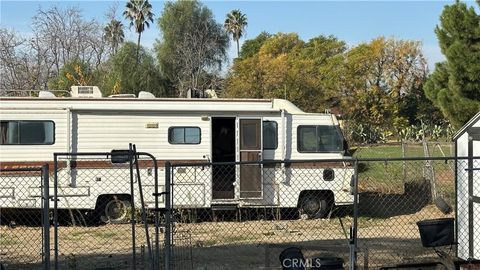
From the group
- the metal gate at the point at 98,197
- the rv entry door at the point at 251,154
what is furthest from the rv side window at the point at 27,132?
the rv entry door at the point at 251,154

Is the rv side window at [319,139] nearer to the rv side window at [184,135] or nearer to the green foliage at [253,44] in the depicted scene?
the rv side window at [184,135]

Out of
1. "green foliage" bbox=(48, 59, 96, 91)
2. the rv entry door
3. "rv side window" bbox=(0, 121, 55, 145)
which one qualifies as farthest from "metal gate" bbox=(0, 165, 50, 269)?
"green foliage" bbox=(48, 59, 96, 91)

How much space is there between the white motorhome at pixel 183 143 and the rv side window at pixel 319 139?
0.07 ft

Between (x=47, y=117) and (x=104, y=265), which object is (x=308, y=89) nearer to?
(x=47, y=117)

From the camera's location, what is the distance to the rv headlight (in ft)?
42.9

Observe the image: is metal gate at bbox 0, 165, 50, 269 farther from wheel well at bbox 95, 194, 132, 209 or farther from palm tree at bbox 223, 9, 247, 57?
palm tree at bbox 223, 9, 247, 57

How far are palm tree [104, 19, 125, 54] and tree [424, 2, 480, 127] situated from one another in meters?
29.0

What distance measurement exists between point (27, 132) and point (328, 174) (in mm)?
6426

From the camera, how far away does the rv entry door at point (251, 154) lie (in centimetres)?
1288

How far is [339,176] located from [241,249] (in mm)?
3854

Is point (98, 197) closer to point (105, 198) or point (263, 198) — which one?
point (105, 198)

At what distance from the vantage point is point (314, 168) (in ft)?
42.7

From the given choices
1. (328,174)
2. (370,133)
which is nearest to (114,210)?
(328,174)

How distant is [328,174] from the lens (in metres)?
13.1
